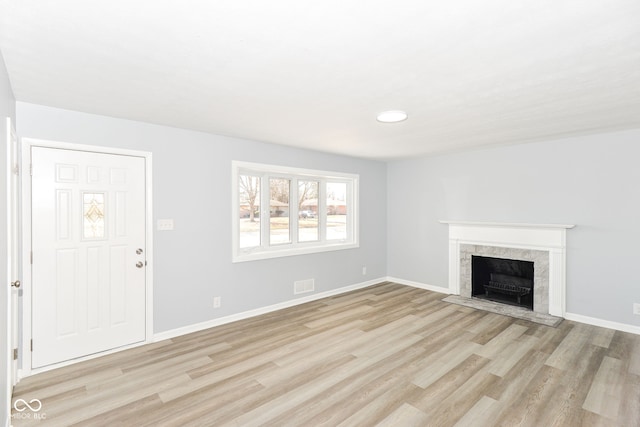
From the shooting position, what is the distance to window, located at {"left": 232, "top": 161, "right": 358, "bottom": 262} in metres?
4.30

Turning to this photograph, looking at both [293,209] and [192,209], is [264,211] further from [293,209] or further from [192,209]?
[192,209]

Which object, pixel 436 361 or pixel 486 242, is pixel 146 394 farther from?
pixel 486 242

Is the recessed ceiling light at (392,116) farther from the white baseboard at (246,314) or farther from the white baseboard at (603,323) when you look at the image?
the white baseboard at (603,323)

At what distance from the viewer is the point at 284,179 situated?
15.5 feet

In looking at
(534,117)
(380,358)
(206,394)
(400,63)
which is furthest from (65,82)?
(534,117)

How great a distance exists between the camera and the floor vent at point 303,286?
4.73 metres

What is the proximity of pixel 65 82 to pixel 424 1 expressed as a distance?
2451mm

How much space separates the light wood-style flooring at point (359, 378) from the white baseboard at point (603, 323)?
116 millimetres

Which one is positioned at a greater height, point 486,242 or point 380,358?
point 486,242

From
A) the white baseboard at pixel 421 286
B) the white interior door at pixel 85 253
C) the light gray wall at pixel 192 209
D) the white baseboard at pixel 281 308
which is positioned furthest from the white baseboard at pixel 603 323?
the white interior door at pixel 85 253

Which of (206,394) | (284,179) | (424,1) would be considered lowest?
(206,394)

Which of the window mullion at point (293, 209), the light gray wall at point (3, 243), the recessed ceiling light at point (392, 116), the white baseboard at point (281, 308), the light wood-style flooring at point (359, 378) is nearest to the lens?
the light gray wall at point (3, 243)

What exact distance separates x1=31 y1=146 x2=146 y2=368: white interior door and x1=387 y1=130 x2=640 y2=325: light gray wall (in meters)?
4.40

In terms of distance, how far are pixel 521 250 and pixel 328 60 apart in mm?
4047
